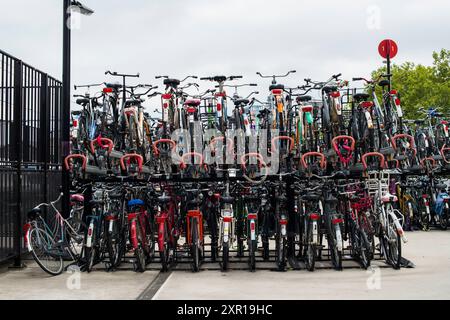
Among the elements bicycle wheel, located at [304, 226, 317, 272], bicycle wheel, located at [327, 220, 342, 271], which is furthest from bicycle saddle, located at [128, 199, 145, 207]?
bicycle wheel, located at [327, 220, 342, 271]

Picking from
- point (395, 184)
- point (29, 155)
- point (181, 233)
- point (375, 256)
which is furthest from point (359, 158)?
point (29, 155)

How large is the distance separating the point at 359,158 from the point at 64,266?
4.91 metres

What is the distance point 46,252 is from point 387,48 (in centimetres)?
904

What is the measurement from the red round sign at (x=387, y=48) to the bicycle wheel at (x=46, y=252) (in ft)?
28.7

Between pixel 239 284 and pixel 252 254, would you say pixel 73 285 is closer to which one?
pixel 239 284

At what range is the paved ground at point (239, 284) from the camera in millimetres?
6410

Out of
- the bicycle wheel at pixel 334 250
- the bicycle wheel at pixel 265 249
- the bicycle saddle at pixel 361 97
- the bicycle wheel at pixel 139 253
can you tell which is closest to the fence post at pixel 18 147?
the bicycle wheel at pixel 139 253

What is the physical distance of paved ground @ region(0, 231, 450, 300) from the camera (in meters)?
6.41

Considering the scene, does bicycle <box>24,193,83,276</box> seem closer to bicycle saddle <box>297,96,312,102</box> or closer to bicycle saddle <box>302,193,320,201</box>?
bicycle saddle <box>302,193,320,201</box>

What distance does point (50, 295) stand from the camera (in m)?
6.52

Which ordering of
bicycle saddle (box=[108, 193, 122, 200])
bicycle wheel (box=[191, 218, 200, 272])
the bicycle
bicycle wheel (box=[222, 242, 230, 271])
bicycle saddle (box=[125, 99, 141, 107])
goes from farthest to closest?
bicycle saddle (box=[125, 99, 141, 107]), bicycle saddle (box=[108, 193, 122, 200]), bicycle wheel (box=[191, 218, 200, 272]), bicycle wheel (box=[222, 242, 230, 271]), the bicycle

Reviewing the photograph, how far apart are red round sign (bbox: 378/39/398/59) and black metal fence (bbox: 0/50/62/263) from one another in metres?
7.39

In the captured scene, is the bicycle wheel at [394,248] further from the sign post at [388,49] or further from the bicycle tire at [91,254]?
the sign post at [388,49]
